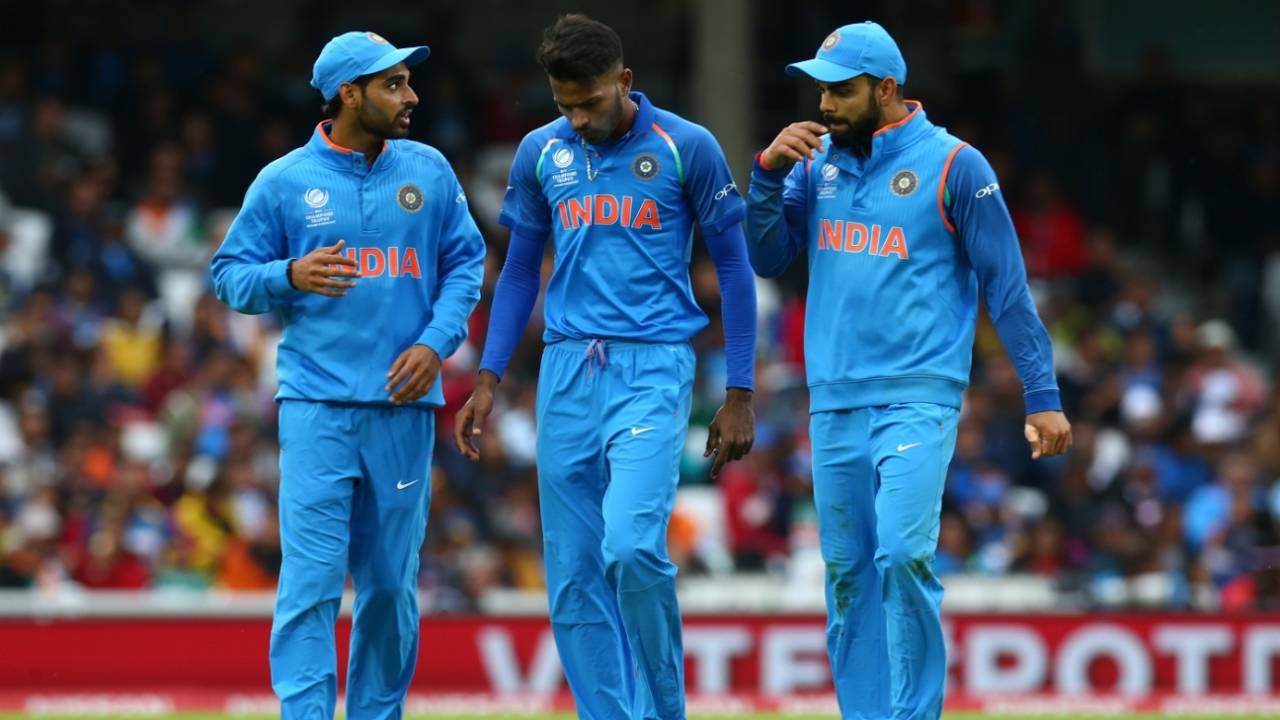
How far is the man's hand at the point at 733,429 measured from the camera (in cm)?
773

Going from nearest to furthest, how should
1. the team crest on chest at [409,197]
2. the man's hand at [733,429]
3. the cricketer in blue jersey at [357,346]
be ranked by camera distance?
the cricketer in blue jersey at [357,346] → the man's hand at [733,429] → the team crest on chest at [409,197]

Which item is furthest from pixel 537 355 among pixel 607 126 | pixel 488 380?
pixel 607 126

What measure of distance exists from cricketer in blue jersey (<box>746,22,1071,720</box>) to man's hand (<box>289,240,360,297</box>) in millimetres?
1484

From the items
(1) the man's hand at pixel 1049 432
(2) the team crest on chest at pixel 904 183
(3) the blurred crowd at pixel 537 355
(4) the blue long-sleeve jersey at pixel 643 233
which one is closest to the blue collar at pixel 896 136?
(2) the team crest on chest at pixel 904 183

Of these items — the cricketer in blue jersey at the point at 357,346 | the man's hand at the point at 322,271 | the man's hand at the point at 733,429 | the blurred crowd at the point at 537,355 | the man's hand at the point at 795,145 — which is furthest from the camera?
the blurred crowd at the point at 537,355

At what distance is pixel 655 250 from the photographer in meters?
7.74

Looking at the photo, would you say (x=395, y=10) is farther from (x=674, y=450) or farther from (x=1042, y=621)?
(x=674, y=450)

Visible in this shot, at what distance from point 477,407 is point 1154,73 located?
14.2 meters

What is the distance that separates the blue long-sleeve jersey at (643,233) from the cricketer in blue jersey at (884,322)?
0.22m

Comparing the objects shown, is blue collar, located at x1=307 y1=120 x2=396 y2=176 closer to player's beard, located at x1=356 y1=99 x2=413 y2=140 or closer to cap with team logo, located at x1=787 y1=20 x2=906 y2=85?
player's beard, located at x1=356 y1=99 x2=413 y2=140

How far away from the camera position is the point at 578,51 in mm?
7418

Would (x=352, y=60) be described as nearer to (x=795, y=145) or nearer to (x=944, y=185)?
(x=795, y=145)

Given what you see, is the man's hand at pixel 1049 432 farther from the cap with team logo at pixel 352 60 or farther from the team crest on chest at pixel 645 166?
the cap with team logo at pixel 352 60

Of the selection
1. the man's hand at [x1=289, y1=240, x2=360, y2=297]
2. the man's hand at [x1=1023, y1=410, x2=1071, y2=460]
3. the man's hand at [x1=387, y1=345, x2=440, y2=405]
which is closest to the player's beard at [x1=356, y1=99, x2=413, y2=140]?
the man's hand at [x1=289, y1=240, x2=360, y2=297]
